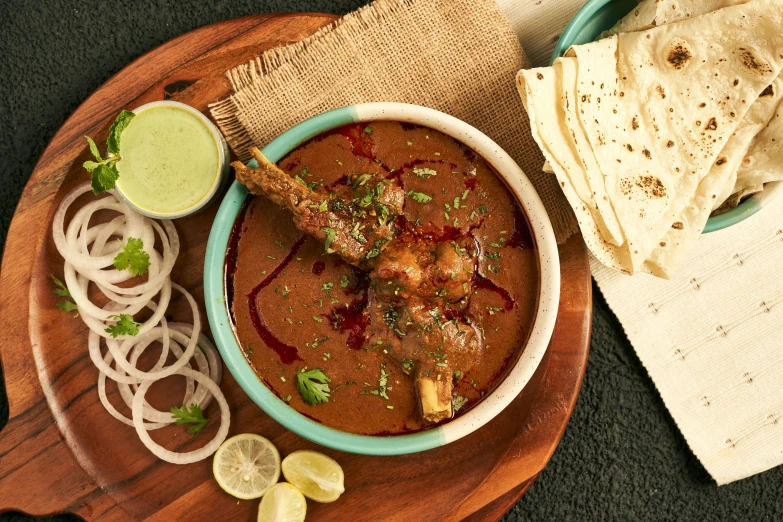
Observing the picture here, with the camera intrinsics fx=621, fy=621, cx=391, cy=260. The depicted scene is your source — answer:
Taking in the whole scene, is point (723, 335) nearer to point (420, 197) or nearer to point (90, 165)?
point (420, 197)

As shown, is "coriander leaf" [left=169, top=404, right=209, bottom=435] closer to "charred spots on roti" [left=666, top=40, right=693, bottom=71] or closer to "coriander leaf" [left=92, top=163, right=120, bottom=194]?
"coriander leaf" [left=92, top=163, right=120, bottom=194]

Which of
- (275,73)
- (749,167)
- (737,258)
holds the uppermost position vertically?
(275,73)

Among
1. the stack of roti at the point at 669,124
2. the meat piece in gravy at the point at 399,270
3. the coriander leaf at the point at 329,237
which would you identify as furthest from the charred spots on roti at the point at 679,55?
the coriander leaf at the point at 329,237

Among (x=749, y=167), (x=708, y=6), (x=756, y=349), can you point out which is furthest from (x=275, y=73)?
(x=756, y=349)

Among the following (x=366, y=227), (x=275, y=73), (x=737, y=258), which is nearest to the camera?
(x=366, y=227)

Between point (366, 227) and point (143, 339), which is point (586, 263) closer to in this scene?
point (366, 227)

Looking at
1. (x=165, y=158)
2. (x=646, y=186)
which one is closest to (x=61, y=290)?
(x=165, y=158)

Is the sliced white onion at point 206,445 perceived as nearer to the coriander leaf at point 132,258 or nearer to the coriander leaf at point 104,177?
the coriander leaf at point 132,258
